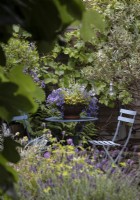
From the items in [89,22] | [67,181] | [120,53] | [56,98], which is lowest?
[67,181]

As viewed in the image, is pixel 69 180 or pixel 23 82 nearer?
pixel 23 82

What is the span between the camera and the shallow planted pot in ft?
18.5

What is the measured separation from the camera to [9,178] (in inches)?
23.2

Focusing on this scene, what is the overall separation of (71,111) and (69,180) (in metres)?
2.89

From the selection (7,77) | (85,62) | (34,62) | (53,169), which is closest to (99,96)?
(85,62)

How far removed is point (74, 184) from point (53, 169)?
1.12 feet

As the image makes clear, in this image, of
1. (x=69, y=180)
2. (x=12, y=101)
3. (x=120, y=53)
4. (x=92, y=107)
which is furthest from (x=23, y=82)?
(x=92, y=107)

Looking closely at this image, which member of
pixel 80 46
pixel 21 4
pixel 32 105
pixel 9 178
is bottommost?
pixel 9 178

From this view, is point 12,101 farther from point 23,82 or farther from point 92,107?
point 92,107

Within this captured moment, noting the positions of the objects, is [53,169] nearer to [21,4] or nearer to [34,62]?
[21,4]

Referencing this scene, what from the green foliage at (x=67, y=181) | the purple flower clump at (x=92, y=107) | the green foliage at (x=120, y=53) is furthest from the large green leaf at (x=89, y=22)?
the purple flower clump at (x=92, y=107)

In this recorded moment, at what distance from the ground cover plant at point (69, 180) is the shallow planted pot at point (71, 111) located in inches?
88.3

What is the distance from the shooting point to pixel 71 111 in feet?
18.7

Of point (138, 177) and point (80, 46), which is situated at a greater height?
point (80, 46)
